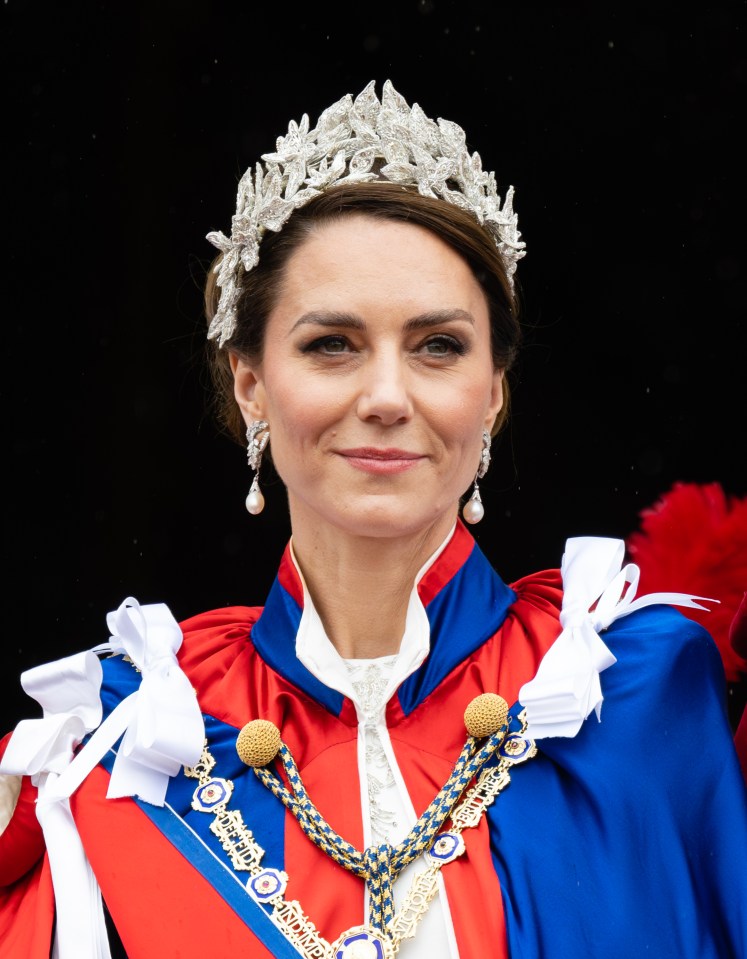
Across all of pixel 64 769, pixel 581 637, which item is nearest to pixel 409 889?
pixel 581 637

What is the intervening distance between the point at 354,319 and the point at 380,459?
18 centimetres

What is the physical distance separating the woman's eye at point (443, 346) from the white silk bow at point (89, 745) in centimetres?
56

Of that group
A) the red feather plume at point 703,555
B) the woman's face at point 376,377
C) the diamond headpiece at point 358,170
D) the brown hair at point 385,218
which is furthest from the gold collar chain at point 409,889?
A: the diamond headpiece at point 358,170

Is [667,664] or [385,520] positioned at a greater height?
[385,520]

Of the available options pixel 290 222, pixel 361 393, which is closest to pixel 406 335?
pixel 361 393

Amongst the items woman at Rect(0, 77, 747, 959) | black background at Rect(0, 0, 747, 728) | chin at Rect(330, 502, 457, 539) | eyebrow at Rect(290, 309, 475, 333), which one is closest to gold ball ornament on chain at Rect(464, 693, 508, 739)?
woman at Rect(0, 77, 747, 959)

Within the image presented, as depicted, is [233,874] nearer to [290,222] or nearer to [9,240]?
[290,222]

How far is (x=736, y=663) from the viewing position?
7.41 ft

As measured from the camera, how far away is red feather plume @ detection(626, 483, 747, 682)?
2270 mm

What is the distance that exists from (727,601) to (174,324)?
1.41 m

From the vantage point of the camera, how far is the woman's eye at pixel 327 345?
204 cm

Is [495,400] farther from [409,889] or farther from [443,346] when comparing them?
[409,889]

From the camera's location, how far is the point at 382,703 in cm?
206

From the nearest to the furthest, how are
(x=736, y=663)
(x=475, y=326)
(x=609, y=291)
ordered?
(x=475, y=326) → (x=736, y=663) → (x=609, y=291)
